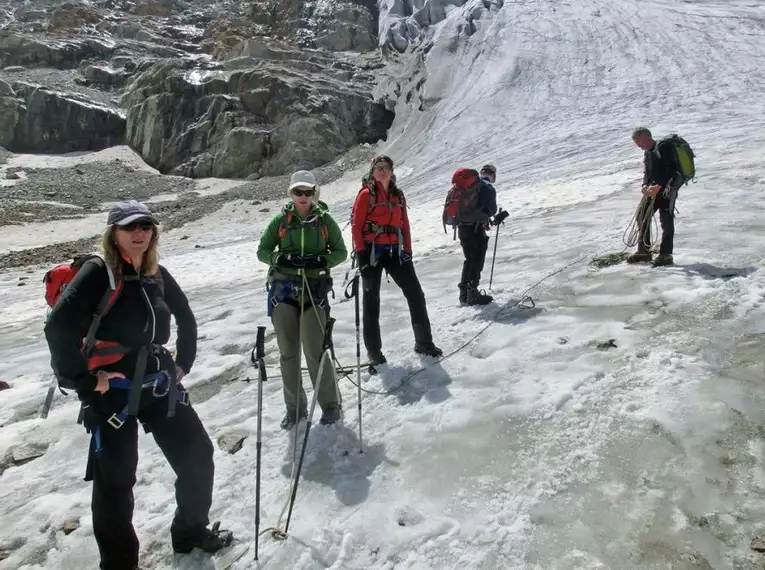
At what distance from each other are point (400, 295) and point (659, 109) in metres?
23.5

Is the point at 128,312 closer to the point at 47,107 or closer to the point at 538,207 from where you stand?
the point at 538,207

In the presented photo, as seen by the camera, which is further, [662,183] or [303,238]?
[662,183]

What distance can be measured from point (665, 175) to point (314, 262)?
6.00 metres

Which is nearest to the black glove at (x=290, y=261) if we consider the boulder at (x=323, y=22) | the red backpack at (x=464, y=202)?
the red backpack at (x=464, y=202)

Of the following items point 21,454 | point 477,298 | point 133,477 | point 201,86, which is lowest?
point 21,454

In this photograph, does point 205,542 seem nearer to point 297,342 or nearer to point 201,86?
point 297,342

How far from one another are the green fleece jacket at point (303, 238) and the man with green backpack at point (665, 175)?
17.7ft

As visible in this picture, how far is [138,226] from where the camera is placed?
331cm

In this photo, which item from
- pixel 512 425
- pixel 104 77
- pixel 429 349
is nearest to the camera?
pixel 512 425

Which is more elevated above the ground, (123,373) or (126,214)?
(126,214)

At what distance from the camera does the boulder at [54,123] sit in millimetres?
46812

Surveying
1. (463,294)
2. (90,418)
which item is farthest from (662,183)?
(90,418)

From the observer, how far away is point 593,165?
2088 centimetres

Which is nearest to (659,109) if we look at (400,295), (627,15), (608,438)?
(627,15)
